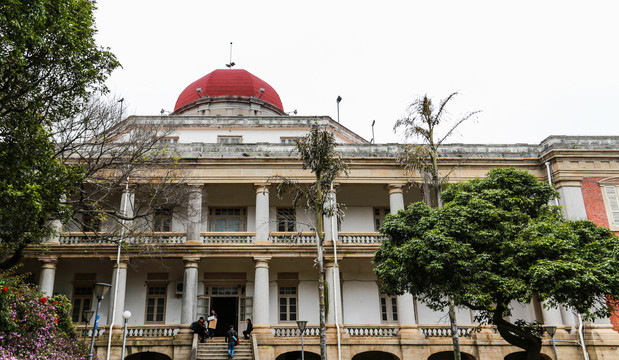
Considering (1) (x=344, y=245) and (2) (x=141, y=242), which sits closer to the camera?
(2) (x=141, y=242)

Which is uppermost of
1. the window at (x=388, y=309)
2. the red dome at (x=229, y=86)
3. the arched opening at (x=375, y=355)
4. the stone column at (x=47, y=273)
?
the red dome at (x=229, y=86)

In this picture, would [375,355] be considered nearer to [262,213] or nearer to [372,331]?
[372,331]

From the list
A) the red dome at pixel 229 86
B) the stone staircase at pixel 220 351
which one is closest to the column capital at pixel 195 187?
the stone staircase at pixel 220 351

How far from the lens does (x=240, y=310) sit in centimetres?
2175

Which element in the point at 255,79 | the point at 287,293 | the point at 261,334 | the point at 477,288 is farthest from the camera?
the point at 255,79

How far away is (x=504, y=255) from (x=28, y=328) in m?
11.8

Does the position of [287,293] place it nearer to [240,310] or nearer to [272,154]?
[240,310]

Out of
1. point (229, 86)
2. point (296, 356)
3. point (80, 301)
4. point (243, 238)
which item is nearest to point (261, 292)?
point (243, 238)

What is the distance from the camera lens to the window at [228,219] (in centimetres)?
2273

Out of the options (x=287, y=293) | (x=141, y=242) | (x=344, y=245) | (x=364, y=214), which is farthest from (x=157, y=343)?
(x=364, y=214)

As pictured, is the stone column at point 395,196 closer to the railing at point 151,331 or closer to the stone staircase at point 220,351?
the stone staircase at point 220,351

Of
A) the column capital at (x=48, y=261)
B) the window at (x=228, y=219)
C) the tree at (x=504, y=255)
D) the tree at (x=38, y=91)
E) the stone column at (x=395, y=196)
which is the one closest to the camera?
the tree at (x=38, y=91)

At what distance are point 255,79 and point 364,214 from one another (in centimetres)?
1030

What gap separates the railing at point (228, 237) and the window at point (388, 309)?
622cm
